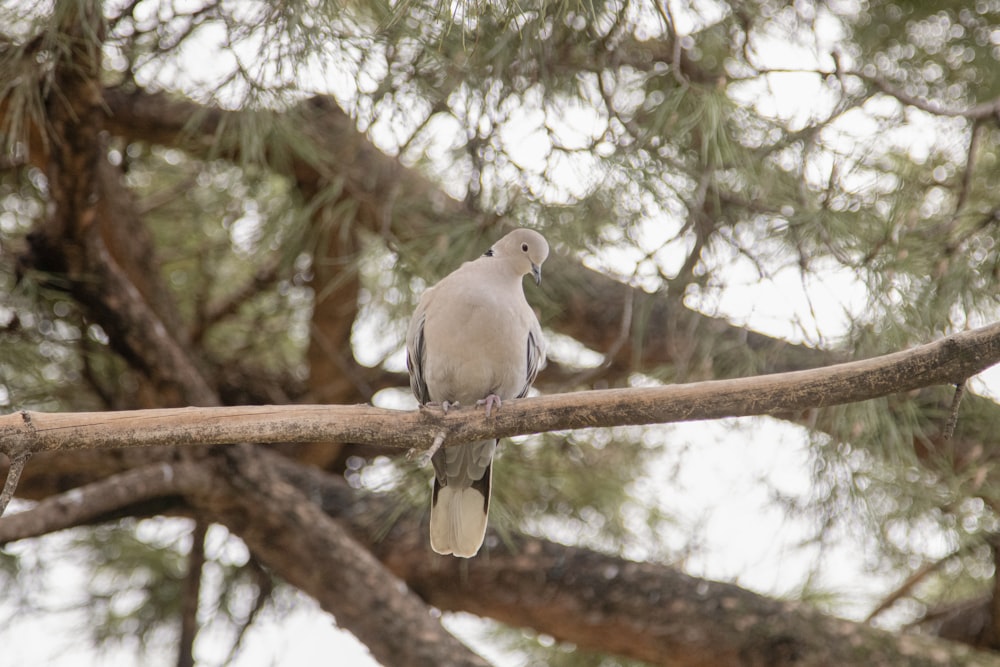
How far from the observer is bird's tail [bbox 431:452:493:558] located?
1939mm

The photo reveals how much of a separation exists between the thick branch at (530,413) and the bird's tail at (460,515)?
0.38 meters

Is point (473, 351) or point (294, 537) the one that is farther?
point (294, 537)

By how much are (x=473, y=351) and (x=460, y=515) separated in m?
0.33

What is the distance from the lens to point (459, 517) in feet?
6.44

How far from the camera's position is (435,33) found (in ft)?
6.69

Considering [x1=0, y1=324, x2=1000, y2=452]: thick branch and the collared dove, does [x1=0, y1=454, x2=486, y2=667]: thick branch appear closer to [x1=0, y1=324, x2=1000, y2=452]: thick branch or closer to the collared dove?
the collared dove

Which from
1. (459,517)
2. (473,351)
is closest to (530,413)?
(473,351)

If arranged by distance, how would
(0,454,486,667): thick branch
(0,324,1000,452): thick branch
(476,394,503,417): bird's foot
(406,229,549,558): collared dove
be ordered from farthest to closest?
1. (0,454,486,667): thick branch
2. (406,229,549,558): collared dove
3. (476,394,503,417): bird's foot
4. (0,324,1000,452): thick branch

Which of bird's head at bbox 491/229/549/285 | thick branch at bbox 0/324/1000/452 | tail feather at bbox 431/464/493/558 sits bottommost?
tail feather at bbox 431/464/493/558

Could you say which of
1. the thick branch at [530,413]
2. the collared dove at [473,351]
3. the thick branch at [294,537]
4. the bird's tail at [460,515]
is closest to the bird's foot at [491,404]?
the thick branch at [530,413]

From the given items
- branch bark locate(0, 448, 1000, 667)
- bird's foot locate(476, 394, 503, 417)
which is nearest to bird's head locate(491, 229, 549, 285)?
bird's foot locate(476, 394, 503, 417)

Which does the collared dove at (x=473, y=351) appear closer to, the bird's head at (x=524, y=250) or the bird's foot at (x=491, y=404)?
the bird's head at (x=524, y=250)

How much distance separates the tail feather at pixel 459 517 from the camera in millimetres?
1938

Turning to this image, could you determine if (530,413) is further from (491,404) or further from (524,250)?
(524,250)
